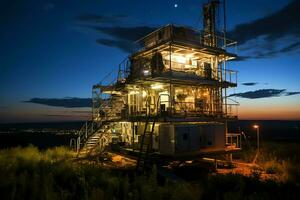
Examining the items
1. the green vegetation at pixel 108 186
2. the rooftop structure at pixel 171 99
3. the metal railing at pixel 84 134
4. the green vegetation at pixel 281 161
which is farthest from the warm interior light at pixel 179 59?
the green vegetation at pixel 108 186

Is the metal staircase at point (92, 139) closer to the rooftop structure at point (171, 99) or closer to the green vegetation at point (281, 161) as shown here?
the rooftop structure at point (171, 99)

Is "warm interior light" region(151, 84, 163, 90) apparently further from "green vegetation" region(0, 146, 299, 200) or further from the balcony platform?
"green vegetation" region(0, 146, 299, 200)

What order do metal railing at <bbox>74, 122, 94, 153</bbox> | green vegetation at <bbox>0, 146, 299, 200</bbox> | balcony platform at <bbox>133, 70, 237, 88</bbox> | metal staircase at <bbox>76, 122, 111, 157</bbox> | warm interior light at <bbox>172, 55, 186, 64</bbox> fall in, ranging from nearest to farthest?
green vegetation at <bbox>0, 146, 299, 200</bbox> < balcony platform at <bbox>133, 70, 237, 88</bbox> < warm interior light at <bbox>172, 55, 186, 64</bbox> < metal staircase at <bbox>76, 122, 111, 157</bbox> < metal railing at <bbox>74, 122, 94, 153</bbox>

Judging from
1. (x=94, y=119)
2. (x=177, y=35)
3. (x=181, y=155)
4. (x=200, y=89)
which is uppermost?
(x=177, y=35)

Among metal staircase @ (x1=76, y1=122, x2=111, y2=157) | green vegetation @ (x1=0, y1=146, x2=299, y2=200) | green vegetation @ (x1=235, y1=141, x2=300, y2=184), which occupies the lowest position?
green vegetation @ (x1=235, y1=141, x2=300, y2=184)

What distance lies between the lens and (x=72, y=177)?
49.0 feet

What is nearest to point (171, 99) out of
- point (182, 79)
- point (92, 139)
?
point (182, 79)

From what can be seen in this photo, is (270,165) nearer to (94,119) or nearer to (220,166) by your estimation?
(220,166)

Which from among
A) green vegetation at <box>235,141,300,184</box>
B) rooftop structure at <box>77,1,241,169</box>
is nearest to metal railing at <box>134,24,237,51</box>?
rooftop structure at <box>77,1,241,169</box>

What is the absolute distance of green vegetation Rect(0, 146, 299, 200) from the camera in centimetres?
1073

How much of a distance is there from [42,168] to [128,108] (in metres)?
11.7

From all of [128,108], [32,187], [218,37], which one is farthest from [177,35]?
[32,187]

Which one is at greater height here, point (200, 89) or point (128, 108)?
point (200, 89)

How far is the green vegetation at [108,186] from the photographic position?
10734 mm
